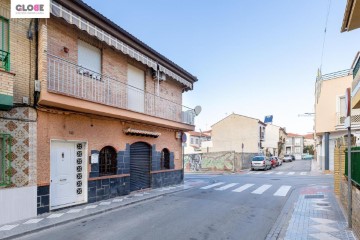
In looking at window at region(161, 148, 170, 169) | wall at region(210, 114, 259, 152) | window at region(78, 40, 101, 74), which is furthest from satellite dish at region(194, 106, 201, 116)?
wall at region(210, 114, 259, 152)

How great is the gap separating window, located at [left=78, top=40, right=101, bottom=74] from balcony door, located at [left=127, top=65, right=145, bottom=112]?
2.02 m

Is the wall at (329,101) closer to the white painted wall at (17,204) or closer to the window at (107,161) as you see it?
the window at (107,161)

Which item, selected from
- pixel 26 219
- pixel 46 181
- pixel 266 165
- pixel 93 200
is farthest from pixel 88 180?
pixel 266 165

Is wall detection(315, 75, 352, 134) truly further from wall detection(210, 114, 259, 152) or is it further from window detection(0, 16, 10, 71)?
window detection(0, 16, 10, 71)

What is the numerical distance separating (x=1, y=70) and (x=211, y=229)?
6.97 meters

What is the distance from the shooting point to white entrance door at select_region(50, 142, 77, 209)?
29.5 ft

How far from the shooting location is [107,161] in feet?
37.6

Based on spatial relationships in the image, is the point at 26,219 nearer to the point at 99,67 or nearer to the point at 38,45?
the point at 38,45

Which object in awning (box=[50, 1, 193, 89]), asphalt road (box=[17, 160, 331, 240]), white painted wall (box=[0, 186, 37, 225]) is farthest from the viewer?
awning (box=[50, 1, 193, 89])

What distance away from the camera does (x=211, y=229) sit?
23.3 ft

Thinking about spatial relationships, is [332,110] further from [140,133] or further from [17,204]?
[17,204]

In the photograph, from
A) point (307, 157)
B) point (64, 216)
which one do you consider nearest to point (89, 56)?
point (64, 216)

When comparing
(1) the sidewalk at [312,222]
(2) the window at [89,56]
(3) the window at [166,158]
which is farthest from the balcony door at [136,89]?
(1) the sidewalk at [312,222]

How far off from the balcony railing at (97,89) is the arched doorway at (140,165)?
195cm
